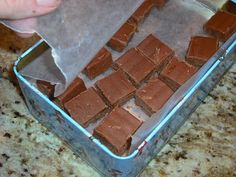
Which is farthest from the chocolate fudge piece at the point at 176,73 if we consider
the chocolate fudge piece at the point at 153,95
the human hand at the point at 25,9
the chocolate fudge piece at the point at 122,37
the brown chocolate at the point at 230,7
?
the human hand at the point at 25,9

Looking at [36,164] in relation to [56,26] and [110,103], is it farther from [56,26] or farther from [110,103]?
[56,26]

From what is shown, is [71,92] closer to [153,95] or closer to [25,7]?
[153,95]

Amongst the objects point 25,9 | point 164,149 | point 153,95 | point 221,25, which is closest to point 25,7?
point 25,9

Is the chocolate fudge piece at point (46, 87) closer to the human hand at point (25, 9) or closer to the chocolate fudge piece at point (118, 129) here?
the chocolate fudge piece at point (118, 129)

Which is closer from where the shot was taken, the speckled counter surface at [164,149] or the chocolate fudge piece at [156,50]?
the speckled counter surface at [164,149]

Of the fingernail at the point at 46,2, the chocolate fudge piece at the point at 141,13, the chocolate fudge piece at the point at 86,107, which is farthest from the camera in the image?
the chocolate fudge piece at the point at 141,13

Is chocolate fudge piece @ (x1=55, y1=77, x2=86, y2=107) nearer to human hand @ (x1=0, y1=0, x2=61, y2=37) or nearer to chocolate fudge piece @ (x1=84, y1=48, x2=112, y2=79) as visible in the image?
chocolate fudge piece @ (x1=84, y1=48, x2=112, y2=79)
